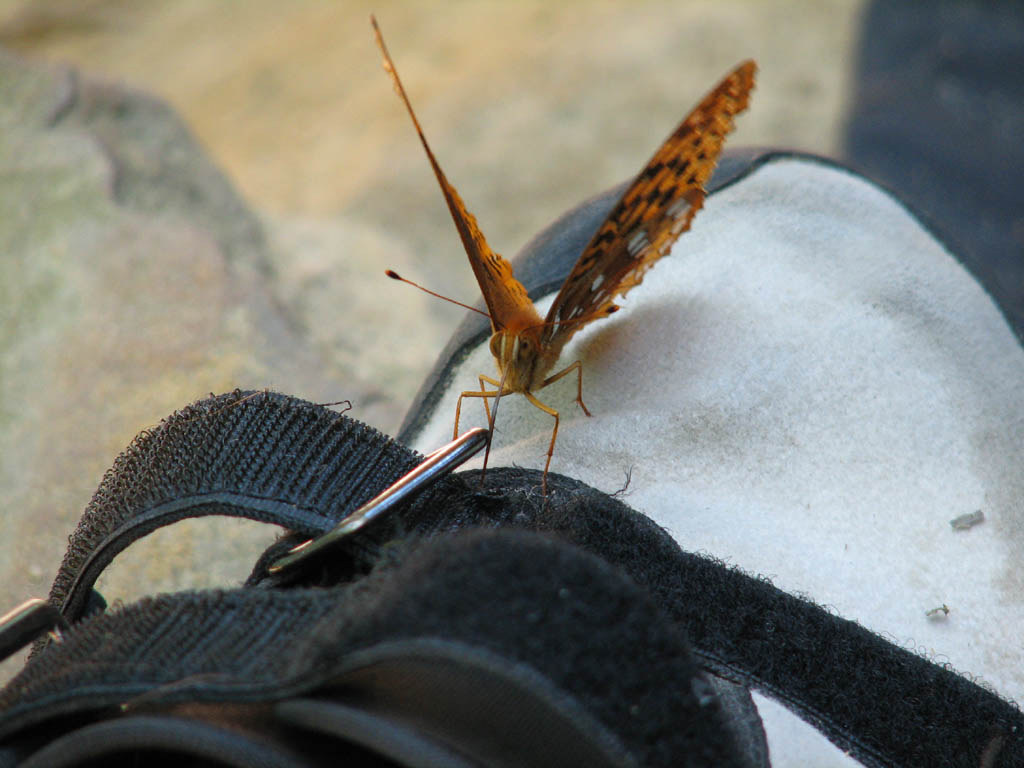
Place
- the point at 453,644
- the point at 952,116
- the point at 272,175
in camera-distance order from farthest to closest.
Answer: the point at 272,175 < the point at 952,116 < the point at 453,644

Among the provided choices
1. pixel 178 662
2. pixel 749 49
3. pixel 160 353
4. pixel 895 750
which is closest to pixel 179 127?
pixel 160 353

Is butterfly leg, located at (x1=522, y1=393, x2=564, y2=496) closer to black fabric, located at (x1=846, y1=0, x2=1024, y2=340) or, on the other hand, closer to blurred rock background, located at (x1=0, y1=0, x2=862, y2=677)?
blurred rock background, located at (x1=0, y1=0, x2=862, y2=677)

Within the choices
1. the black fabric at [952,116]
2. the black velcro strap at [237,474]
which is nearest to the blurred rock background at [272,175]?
the black fabric at [952,116]

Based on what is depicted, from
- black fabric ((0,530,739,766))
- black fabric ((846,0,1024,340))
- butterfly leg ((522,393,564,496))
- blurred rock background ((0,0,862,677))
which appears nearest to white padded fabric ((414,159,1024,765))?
butterfly leg ((522,393,564,496))

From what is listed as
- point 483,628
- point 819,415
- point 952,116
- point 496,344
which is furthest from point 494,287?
point 952,116

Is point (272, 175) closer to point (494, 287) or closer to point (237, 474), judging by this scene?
point (494, 287)

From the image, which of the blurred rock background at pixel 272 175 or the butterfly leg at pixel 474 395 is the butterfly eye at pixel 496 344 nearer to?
the butterfly leg at pixel 474 395

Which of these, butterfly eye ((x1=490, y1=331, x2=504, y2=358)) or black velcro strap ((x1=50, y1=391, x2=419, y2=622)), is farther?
butterfly eye ((x1=490, y1=331, x2=504, y2=358))
